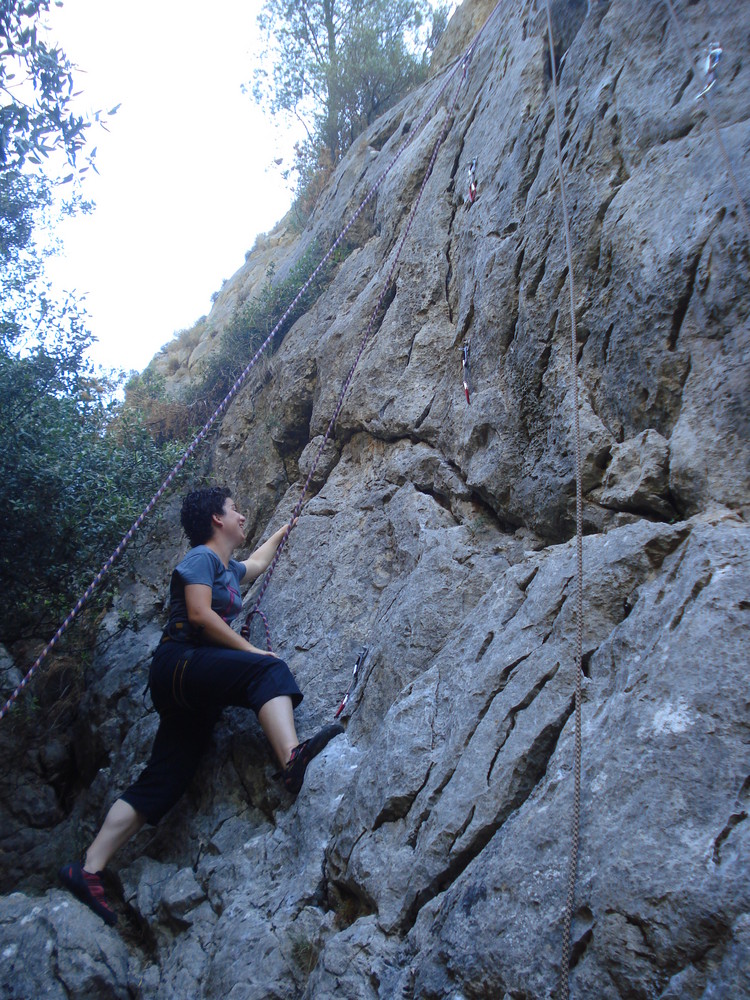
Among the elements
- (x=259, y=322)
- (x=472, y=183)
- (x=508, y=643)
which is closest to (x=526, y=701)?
(x=508, y=643)

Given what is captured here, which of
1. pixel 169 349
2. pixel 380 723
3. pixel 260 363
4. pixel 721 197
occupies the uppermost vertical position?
pixel 169 349

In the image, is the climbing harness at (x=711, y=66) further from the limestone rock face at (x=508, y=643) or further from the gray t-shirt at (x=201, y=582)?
the gray t-shirt at (x=201, y=582)

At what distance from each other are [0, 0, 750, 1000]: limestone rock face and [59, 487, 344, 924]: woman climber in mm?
164

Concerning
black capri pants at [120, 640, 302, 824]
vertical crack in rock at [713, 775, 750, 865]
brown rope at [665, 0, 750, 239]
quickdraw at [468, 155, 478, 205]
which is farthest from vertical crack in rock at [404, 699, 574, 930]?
quickdraw at [468, 155, 478, 205]

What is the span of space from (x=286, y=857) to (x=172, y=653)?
1.51 metres

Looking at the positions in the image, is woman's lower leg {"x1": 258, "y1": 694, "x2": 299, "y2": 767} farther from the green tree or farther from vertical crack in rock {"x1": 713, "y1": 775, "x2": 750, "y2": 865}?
the green tree

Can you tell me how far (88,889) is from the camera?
397 centimetres

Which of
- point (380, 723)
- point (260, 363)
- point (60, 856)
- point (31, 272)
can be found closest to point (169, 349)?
point (31, 272)

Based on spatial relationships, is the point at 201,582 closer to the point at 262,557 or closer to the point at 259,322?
the point at 262,557

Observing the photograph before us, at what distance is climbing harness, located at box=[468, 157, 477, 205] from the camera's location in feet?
19.3

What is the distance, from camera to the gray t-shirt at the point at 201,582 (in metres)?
4.64

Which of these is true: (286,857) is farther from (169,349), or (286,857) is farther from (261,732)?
(169,349)

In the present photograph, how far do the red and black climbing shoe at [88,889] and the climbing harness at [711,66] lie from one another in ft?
18.7

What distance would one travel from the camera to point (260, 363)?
8.75m
